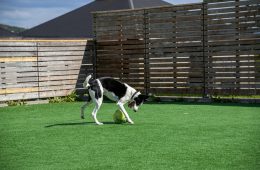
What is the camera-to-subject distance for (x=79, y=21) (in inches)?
960

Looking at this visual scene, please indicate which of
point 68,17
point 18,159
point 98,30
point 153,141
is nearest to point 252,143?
point 153,141

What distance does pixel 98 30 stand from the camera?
51.1ft

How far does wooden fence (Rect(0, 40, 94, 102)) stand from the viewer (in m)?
12.8

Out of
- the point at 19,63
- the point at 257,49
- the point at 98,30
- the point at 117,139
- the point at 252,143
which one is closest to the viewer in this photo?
the point at 252,143

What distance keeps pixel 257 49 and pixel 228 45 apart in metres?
0.82

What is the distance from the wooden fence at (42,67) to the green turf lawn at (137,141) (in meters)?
2.63

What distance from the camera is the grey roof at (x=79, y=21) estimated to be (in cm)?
2200

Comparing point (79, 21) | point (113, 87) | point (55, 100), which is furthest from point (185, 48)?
point (79, 21)

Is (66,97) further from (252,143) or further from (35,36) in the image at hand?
(35,36)

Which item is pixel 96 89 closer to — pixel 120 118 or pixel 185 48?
pixel 120 118

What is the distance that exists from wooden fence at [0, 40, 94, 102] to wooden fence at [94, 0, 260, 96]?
804mm

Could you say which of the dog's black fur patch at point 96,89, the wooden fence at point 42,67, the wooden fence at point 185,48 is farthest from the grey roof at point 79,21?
the dog's black fur patch at point 96,89

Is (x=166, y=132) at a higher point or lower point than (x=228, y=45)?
lower

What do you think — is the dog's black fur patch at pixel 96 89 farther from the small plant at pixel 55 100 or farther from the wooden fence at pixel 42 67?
the small plant at pixel 55 100
